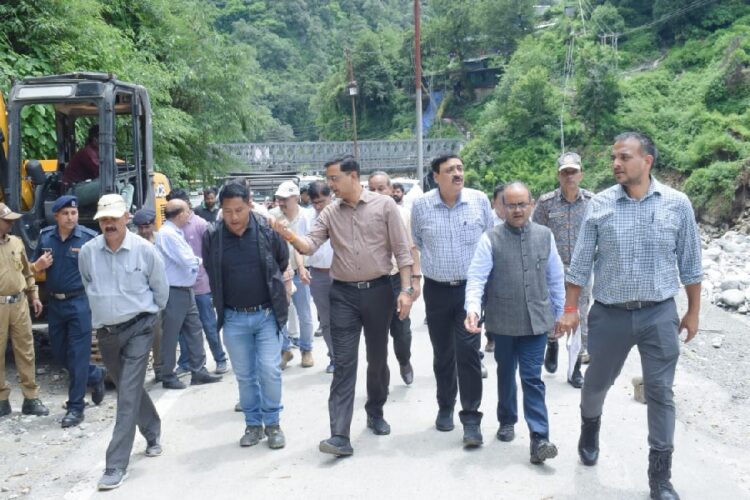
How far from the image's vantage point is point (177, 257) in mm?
7281

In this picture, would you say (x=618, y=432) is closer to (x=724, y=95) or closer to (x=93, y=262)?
(x=93, y=262)

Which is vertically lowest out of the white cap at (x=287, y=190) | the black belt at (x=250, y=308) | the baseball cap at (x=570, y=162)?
the black belt at (x=250, y=308)

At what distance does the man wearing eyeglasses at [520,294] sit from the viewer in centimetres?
507

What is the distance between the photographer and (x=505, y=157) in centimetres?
3978

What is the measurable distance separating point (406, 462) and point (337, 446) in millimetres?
501

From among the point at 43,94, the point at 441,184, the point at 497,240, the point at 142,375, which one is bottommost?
the point at 142,375

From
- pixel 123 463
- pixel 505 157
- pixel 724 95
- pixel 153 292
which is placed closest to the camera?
pixel 123 463

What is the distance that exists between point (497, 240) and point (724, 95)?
3156 cm

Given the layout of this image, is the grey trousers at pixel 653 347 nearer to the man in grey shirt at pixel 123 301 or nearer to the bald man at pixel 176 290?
the man in grey shirt at pixel 123 301

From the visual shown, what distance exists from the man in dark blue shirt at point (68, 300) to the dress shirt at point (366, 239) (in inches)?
101

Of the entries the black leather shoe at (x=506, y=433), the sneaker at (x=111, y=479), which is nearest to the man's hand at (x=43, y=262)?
the sneaker at (x=111, y=479)

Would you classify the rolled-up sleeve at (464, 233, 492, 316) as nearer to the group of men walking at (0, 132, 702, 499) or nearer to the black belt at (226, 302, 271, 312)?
the group of men walking at (0, 132, 702, 499)

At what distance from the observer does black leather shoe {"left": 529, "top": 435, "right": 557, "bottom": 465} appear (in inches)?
193

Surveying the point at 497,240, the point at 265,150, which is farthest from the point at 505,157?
the point at 497,240
